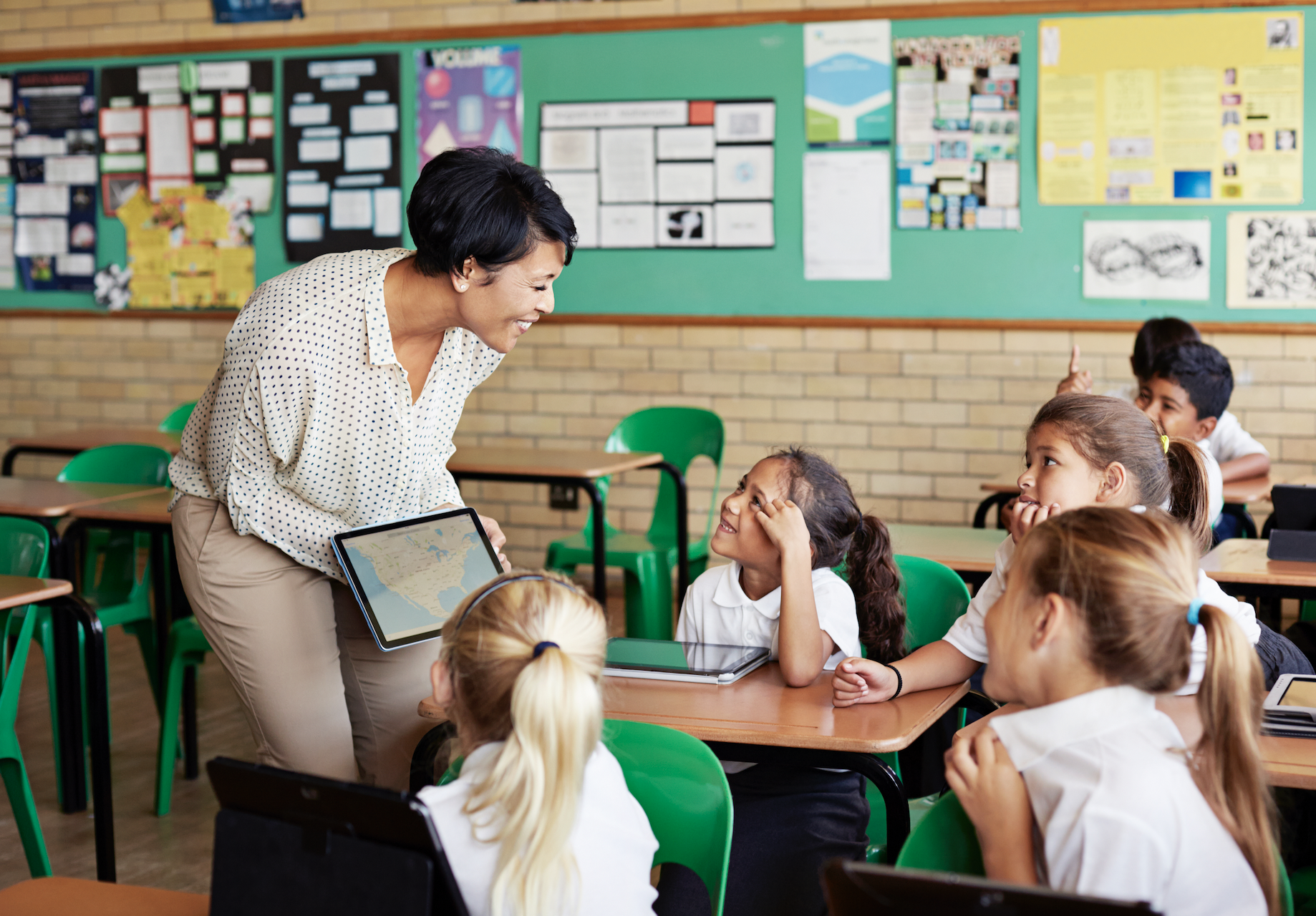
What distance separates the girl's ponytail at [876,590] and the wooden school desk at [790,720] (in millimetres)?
280

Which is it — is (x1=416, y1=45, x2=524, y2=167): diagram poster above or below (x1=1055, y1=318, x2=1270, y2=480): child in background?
above

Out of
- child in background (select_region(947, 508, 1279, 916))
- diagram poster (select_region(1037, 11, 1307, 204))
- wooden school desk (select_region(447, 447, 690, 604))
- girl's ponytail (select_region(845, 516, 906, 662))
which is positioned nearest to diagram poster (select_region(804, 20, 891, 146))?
diagram poster (select_region(1037, 11, 1307, 204))

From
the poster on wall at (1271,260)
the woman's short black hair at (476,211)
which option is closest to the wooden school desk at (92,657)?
the woman's short black hair at (476,211)

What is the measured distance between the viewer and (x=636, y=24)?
197 inches

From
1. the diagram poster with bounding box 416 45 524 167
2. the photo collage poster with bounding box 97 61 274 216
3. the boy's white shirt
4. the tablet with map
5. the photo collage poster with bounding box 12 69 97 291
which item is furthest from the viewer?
the photo collage poster with bounding box 12 69 97 291

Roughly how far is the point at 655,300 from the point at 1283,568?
2.96m

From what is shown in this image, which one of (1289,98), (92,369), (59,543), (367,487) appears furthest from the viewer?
(92,369)

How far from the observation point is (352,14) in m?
5.36

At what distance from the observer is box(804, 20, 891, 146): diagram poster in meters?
4.74

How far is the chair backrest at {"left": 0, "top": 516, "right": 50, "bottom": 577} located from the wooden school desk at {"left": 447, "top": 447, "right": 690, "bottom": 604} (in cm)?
141

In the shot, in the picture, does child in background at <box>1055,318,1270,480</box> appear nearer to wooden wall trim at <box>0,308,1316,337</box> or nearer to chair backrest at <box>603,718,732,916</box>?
wooden wall trim at <box>0,308,1316,337</box>

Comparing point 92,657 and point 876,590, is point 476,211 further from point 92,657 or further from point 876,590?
point 92,657

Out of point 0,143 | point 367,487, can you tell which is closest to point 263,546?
point 367,487

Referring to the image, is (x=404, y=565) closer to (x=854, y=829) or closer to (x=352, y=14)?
(x=854, y=829)
